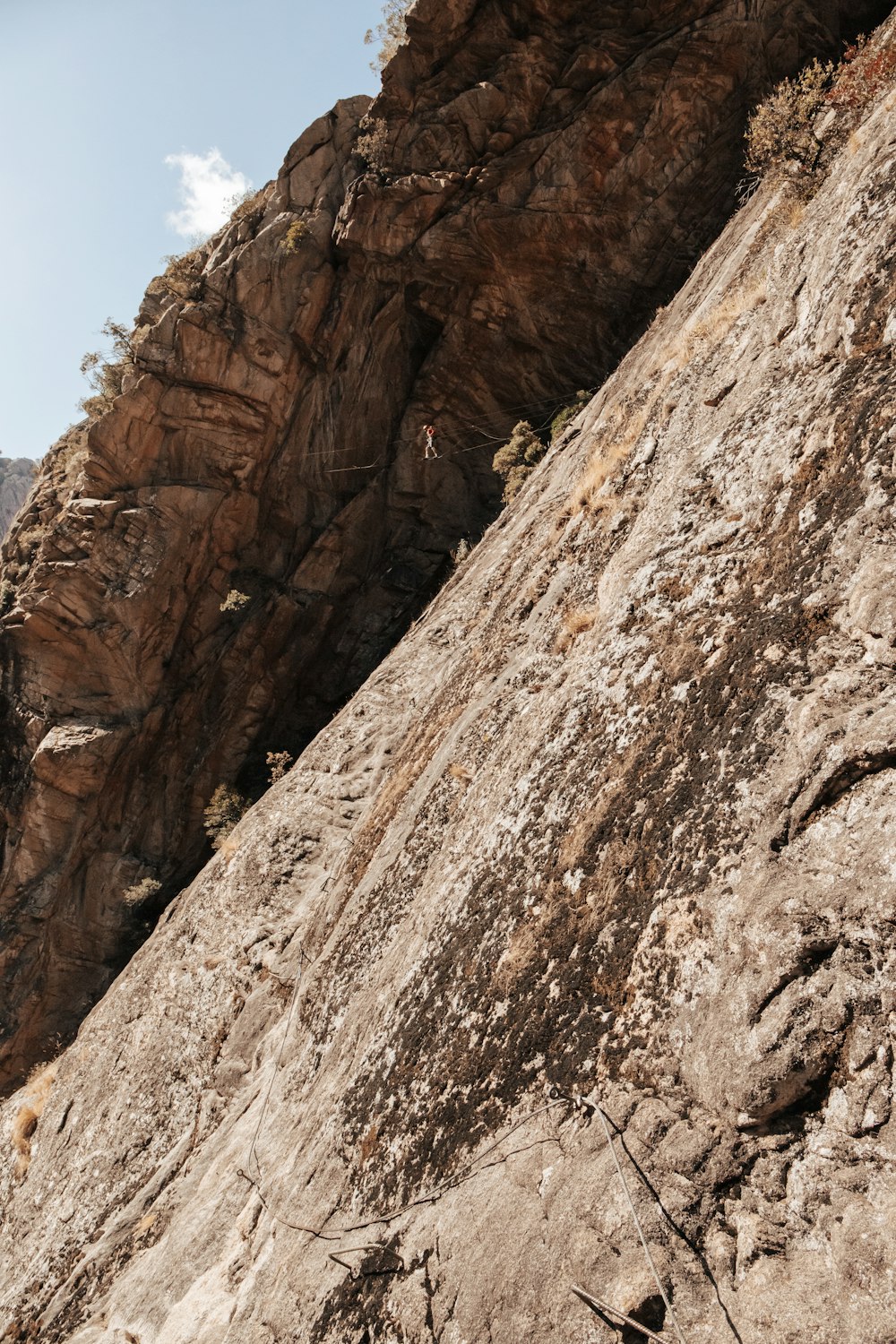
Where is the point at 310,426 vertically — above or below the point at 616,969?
above

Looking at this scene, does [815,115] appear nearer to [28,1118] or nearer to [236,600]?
[236,600]

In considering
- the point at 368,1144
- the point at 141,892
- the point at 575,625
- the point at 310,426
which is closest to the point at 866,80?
the point at 575,625

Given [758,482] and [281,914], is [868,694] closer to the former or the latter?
[758,482]

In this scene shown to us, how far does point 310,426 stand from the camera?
20.4 metres

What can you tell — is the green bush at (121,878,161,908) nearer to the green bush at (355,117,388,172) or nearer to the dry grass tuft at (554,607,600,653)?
the dry grass tuft at (554,607,600,653)

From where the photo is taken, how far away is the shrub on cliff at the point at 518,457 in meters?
18.1

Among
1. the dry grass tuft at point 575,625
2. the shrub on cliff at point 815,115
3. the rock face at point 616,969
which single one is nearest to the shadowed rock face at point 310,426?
the shrub on cliff at point 815,115

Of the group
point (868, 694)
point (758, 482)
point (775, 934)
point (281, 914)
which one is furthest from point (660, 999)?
point (281, 914)

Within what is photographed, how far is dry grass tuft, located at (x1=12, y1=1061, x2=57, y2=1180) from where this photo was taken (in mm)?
12062

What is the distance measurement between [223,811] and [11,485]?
111838 millimetres

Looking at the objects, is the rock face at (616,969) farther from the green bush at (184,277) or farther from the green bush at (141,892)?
the green bush at (184,277)

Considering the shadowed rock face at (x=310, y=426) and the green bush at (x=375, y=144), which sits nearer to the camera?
the shadowed rock face at (x=310, y=426)

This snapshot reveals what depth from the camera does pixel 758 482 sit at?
6.16m

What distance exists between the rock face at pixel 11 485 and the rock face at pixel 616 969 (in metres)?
110
